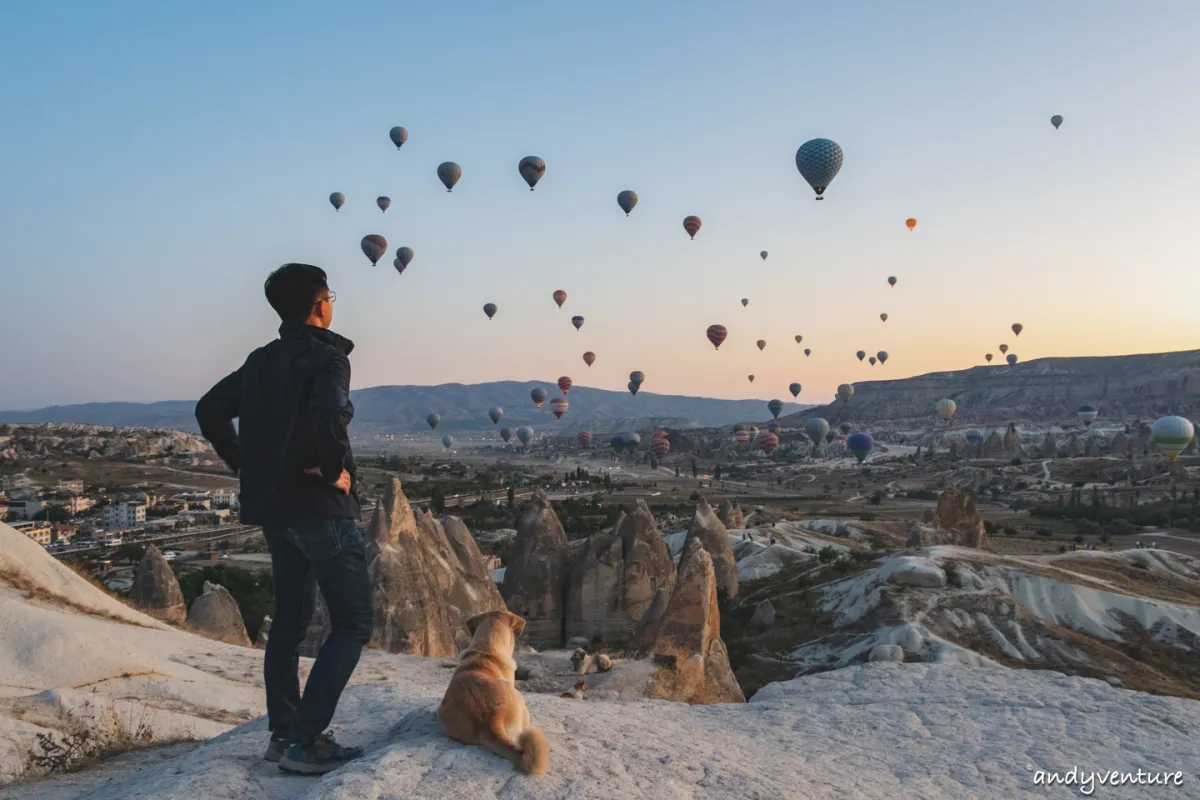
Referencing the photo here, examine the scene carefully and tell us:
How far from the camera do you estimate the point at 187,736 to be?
494 cm

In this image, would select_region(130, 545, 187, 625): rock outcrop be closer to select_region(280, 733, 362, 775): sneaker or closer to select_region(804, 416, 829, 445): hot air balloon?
select_region(280, 733, 362, 775): sneaker

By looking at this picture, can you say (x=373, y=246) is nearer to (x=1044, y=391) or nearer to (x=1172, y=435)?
(x=1172, y=435)

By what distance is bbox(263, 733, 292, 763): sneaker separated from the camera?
347 centimetres

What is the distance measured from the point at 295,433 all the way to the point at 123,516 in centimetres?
6197

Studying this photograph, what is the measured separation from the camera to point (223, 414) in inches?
142

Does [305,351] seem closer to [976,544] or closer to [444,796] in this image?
[444,796]

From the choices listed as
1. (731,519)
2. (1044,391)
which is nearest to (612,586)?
(731,519)

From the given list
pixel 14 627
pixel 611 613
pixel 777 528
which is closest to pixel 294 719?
pixel 14 627

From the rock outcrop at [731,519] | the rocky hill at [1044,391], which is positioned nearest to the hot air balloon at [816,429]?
the rock outcrop at [731,519]

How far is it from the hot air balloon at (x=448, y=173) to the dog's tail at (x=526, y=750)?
3803 centimetres

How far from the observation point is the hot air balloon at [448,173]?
39.3 metres

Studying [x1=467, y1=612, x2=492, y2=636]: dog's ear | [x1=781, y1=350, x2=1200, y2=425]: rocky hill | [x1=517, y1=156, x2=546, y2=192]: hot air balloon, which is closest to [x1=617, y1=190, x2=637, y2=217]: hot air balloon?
[x1=517, y1=156, x2=546, y2=192]: hot air balloon

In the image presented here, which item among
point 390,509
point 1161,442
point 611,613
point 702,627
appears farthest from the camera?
point 1161,442

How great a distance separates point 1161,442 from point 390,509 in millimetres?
47732
